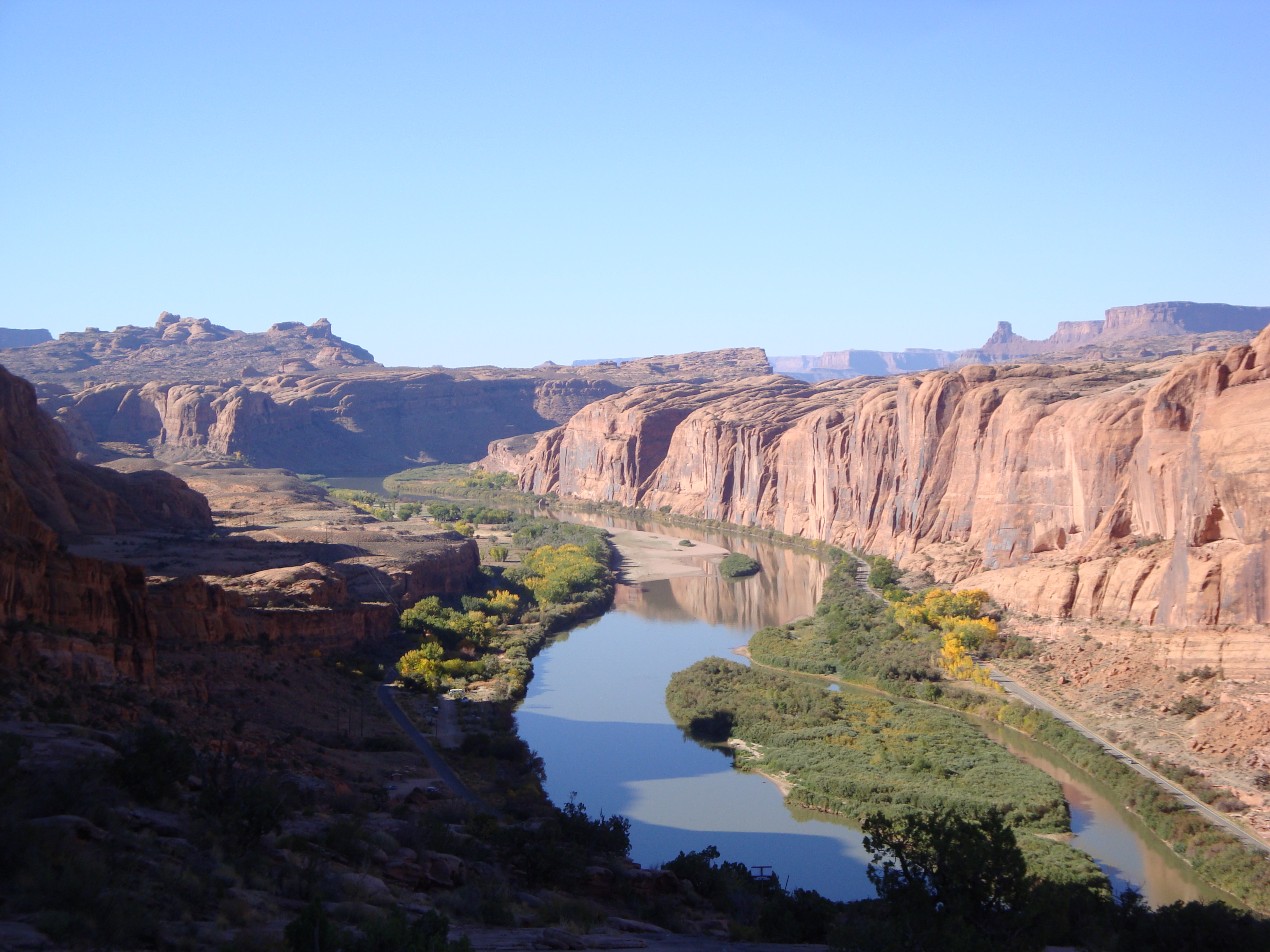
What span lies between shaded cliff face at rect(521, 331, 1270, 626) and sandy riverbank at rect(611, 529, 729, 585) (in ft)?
32.0

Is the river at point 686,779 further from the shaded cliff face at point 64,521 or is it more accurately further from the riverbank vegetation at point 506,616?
the shaded cliff face at point 64,521

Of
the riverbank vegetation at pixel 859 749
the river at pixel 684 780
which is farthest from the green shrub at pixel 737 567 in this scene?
the riverbank vegetation at pixel 859 749

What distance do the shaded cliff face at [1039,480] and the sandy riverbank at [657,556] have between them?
9762 millimetres

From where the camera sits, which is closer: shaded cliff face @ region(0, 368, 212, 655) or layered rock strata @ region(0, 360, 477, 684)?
layered rock strata @ region(0, 360, 477, 684)

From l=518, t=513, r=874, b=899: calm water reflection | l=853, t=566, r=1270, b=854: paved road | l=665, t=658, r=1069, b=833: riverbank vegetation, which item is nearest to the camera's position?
l=853, t=566, r=1270, b=854: paved road

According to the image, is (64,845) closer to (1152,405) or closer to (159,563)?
(159,563)

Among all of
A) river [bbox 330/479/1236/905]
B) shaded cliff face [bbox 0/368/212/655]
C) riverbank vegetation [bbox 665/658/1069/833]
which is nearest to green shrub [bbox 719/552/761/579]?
river [bbox 330/479/1236/905]

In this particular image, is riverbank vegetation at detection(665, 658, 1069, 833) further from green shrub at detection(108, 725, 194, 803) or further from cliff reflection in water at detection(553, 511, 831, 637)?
green shrub at detection(108, 725, 194, 803)

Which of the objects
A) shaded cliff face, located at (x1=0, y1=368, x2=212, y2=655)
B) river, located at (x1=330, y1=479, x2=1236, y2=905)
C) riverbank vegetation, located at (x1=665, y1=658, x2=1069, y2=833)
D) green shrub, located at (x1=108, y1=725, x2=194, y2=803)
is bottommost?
river, located at (x1=330, y1=479, x2=1236, y2=905)

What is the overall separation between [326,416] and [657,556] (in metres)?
91.3

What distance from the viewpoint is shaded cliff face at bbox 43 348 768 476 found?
13338cm

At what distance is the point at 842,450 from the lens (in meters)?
85.1

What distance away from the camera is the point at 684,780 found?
34375 mm

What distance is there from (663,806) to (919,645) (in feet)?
64.9
